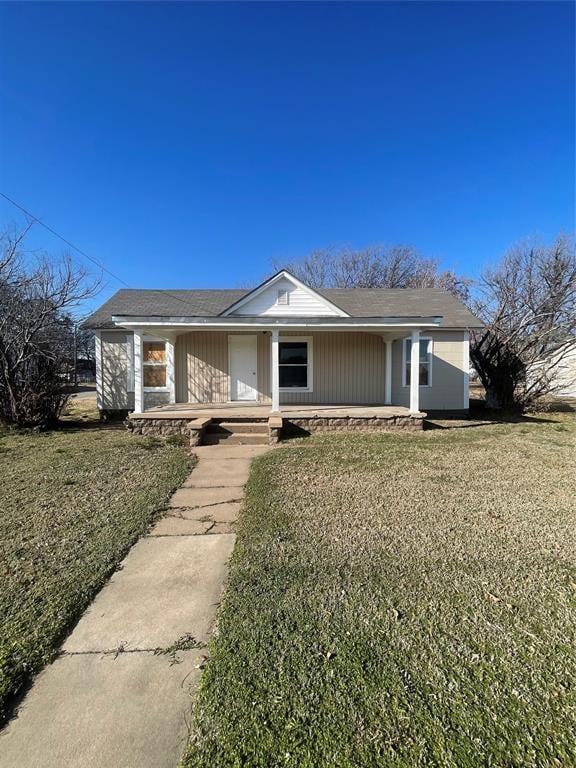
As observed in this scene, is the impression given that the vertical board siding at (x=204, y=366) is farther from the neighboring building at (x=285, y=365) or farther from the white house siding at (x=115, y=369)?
the white house siding at (x=115, y=369)

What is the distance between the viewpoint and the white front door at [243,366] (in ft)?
37.3

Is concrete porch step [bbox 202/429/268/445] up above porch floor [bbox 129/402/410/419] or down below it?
below

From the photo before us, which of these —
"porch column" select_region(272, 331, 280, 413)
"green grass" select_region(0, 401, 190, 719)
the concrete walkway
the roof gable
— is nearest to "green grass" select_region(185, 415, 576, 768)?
the concrete walkway

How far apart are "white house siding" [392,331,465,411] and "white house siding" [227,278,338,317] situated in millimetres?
3095

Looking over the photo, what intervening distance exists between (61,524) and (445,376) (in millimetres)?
10920

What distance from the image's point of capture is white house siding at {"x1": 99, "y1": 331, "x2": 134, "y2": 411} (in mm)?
11648

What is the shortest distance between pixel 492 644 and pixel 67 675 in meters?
2.32

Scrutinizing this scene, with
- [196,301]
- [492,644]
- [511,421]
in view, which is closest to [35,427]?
[196,301]

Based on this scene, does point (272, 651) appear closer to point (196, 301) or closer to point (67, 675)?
point (67, 675)

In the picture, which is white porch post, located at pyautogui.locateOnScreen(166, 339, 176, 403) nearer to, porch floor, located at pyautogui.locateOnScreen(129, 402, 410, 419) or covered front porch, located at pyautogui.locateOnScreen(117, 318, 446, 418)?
→ covered front porch, located at pyautogui.locateOnScreen(117, 318, 446, 418)

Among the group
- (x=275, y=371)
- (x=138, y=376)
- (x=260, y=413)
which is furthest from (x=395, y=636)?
(x=138, y=376)

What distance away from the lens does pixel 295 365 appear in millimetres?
11586

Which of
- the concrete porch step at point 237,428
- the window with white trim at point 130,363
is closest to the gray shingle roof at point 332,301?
the window with white trim at point 130,363

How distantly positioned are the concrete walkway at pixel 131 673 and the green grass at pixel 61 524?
143 mm
